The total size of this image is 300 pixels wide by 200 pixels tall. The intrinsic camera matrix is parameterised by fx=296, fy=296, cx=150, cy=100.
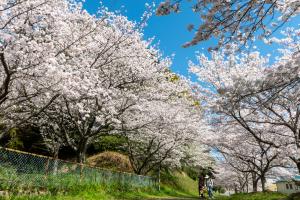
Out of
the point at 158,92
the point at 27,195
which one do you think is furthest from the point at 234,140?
the point at 27,195

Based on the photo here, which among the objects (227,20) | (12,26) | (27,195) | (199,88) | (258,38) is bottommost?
(27,195)

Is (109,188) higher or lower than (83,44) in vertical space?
lower

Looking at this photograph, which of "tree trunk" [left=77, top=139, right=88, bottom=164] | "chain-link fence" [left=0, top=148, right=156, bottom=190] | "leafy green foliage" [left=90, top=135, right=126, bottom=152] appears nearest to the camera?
Result: "chain-link fence" [left=0, top=148, right=156, bottom=190]

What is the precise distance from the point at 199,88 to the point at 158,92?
3.90 meters

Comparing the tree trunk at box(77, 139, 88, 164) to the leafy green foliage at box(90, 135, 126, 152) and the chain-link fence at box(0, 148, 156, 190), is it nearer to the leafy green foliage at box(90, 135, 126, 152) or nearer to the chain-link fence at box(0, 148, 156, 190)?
the chain-link fence at box(0, 148, 156, 190)

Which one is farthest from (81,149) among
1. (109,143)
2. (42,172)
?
(109,143)

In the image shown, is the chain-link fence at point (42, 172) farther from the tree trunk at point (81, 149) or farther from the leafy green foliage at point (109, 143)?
the leafy green foliage at point (109, 143)

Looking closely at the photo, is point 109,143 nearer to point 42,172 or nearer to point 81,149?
point 81,149

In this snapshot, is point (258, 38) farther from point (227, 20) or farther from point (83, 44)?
point (83, 44)

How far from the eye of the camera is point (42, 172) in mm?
9516

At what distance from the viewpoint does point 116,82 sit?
43.7ft

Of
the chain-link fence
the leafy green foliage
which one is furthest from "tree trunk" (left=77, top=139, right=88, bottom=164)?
the leafy green foliage

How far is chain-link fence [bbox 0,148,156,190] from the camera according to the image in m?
7.92

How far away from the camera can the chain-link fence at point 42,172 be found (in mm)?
7923
